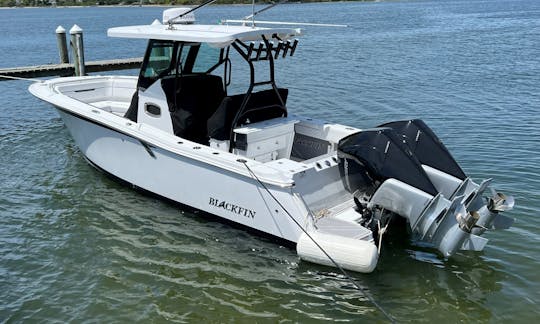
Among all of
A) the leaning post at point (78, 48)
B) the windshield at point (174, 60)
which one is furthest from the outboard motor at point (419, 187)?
the leaning post at point (78, 48)

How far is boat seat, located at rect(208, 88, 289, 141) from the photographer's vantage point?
6.96 metres

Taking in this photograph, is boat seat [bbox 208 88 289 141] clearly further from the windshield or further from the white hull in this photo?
the windshield

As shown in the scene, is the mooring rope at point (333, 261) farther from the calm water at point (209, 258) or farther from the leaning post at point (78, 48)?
the leaning post at point (78, 48)

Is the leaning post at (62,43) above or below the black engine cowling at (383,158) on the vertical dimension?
above

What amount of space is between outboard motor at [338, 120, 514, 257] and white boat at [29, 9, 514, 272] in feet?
0.04

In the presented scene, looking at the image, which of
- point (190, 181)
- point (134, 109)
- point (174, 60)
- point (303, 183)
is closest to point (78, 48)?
point (134, 109)

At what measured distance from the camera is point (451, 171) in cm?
636

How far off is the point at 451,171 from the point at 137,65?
11.6 m

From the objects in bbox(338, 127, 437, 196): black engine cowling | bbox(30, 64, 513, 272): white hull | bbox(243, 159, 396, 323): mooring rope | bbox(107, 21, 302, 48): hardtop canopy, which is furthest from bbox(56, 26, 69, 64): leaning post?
bbox(338, 127, 437, 196): black engine cowling

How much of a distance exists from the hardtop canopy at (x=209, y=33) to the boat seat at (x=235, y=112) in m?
0.79

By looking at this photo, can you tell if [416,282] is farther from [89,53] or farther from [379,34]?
[379,34]

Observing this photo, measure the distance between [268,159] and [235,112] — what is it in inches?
32.2

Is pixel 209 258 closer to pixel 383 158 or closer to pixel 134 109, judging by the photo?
pixel 383 158

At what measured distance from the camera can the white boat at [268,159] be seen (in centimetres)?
572
